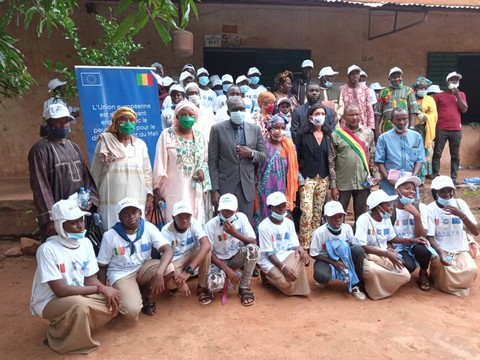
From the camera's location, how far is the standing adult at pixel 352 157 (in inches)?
194

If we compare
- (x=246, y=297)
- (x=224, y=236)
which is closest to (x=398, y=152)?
(x=224, y=236)

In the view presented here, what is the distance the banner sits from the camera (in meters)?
4.58

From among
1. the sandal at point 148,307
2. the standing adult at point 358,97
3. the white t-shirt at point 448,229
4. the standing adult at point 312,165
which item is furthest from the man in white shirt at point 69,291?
the standing adult at point 358,97

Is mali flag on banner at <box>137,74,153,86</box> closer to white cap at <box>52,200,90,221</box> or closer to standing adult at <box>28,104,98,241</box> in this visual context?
standing adult at <box>28,104,98,241</box>

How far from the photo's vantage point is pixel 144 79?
16.1 feet

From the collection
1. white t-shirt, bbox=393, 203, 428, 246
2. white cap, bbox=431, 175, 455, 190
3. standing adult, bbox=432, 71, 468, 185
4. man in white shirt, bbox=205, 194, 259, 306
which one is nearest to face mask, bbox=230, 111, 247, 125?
man in white shirt, bbox=205, 194, 259, 306

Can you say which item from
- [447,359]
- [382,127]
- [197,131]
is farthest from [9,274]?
[382,127]

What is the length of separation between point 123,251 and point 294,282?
166 cm

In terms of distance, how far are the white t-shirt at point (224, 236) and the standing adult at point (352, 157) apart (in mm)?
1406

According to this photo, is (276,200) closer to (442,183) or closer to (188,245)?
(188,245)

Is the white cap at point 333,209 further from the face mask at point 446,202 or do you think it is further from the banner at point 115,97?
the banner at point 115,97

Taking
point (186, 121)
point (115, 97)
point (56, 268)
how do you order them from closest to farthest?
point (56, 268) < point (186, 121) < point (115, 97)

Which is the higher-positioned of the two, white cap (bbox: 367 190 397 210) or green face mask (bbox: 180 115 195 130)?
green face mask (bbox: 180 115 195 130)

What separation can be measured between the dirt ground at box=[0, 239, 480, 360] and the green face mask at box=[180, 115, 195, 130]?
1655 mm
